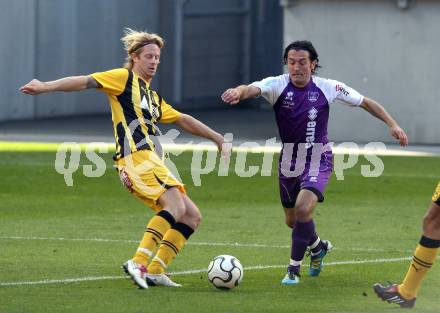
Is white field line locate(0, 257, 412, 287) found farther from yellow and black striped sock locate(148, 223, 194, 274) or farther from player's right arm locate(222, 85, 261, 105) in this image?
player's right arm locate(222, 85, 261, 105)

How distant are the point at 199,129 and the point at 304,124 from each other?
3.47 feet

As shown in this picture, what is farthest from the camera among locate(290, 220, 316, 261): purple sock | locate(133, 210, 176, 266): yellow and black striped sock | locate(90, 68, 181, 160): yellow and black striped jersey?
locate(290, 220, 316, 261): purple sock

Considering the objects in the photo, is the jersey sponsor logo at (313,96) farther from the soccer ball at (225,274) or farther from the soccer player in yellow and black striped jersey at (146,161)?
the soccer ball at (225,274)

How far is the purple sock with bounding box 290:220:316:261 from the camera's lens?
456 inches

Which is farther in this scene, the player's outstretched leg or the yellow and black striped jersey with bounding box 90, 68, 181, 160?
the player's outstretched leg

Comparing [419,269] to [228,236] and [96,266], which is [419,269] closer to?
[96,266]

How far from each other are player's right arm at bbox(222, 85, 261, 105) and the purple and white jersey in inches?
13.4

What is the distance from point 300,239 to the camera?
11.6 metres

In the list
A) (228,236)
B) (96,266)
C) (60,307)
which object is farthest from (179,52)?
(60,307)

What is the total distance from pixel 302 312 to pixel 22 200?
368 inches

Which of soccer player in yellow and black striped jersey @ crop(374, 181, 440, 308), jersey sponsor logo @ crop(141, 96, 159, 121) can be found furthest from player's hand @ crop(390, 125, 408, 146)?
jersey sponsor logo @ crop(141, 96, 159, 121)

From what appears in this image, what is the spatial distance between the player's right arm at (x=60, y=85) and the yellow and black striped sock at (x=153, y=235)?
1.34 m

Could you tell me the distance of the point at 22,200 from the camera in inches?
731

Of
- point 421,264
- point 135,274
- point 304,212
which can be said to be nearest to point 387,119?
point 304,212
